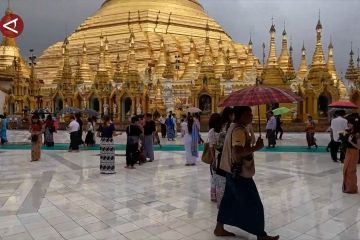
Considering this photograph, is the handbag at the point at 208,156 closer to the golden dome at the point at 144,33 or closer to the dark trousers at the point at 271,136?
the dark trousers at the point at 271,136

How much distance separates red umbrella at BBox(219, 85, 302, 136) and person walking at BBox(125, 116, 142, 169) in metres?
5.56

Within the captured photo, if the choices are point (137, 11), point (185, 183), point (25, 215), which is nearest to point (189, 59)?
point (137, 11)

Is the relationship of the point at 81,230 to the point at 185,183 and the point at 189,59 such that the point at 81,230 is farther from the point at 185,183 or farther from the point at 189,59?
the point at 189,59

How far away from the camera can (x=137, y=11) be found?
156 feet

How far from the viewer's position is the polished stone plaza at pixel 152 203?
18.5 ft

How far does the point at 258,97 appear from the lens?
5445 mm

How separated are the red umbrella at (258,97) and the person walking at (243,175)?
0.87ft

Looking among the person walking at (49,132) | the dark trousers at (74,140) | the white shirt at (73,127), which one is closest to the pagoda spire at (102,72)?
the person walking at (49,132)

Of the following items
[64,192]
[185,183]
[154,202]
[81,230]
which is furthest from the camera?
[185,183]

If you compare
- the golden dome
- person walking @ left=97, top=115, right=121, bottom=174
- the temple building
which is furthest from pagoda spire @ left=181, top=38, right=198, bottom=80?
person walking @ left=97, top=115, right=121, bottom=174

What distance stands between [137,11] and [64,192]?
4208 centimetres

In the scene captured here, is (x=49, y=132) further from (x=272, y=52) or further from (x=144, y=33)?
(x=144, y=33)

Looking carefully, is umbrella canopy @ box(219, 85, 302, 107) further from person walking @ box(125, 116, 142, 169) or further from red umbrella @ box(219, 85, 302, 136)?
person walking @ box(125, 116, 142, 169)

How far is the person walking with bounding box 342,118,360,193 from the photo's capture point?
25.6 feet
